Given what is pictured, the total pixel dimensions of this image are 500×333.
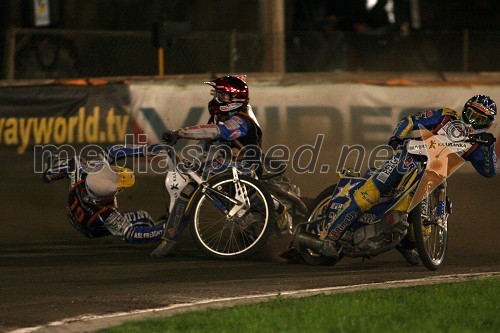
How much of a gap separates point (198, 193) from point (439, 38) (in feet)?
37.9

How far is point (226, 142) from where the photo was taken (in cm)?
1170

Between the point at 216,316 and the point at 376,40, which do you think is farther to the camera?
the point at 376,40

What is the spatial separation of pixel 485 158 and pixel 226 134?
2.45 m

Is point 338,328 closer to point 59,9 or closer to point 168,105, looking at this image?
point 168,105

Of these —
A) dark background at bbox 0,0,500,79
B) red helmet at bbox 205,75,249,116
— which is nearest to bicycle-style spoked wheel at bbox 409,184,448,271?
red helmet at bbox 205,75,249,116

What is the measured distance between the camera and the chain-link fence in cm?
1848

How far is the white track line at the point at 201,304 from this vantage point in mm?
7707

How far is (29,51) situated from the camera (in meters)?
18.5

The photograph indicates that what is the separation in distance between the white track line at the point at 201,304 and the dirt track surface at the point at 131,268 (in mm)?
169

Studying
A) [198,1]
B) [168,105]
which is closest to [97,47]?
[168,105]

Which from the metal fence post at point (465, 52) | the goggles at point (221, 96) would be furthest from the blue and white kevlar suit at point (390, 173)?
the metal fence post at point (465, 52)

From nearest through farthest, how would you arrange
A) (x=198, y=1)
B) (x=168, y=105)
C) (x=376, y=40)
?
(x=168, y=105) < (x=376, y=40) < (x=198, y=1)

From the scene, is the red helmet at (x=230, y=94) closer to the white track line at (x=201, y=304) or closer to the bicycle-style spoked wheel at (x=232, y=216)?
the bicycle-style spoked wheel at (x=232, y=216)

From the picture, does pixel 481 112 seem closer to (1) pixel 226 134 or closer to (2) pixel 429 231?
(2) pixel 429 231
